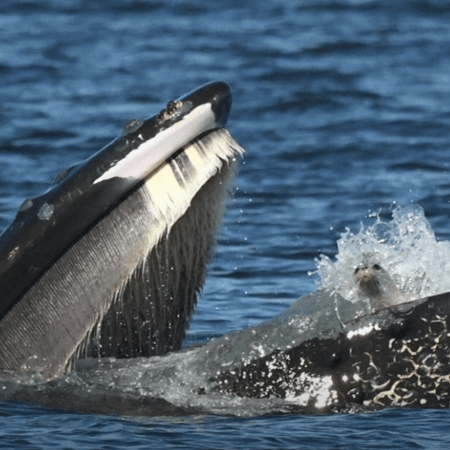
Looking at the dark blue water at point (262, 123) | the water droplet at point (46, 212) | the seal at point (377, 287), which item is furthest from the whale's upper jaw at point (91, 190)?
the seal at point (377, 287)

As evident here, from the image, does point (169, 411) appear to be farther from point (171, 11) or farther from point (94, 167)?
point (171, 11)

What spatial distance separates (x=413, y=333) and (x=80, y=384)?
1.84 meters

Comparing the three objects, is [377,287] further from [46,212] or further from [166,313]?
[46,212]

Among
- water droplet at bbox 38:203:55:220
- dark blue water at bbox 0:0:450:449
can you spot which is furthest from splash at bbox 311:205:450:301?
water droplet at bbox 38:203:55:220

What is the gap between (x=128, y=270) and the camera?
725 cm

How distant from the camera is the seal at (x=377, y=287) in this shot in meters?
7.24

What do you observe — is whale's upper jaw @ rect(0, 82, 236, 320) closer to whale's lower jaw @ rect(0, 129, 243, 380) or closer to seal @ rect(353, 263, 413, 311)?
whale's lower jaw @ rect(0, 129, 243, 380)

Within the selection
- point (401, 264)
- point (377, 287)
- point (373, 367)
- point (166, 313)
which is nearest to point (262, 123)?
point (401, 264)

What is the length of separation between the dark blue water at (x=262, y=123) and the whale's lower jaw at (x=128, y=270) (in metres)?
0.29

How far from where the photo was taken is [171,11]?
2628 centimetres

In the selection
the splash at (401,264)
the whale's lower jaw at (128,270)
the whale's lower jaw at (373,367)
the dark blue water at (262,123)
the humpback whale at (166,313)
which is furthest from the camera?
the splash at (401,264)

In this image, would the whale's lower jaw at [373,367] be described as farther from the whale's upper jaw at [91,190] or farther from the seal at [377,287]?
the whale's upper jaw at [91,190]

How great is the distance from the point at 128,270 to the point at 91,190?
48 centimetres

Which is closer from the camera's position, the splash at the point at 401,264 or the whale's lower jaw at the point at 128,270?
the whale's lower jaw at the point at 128,270
